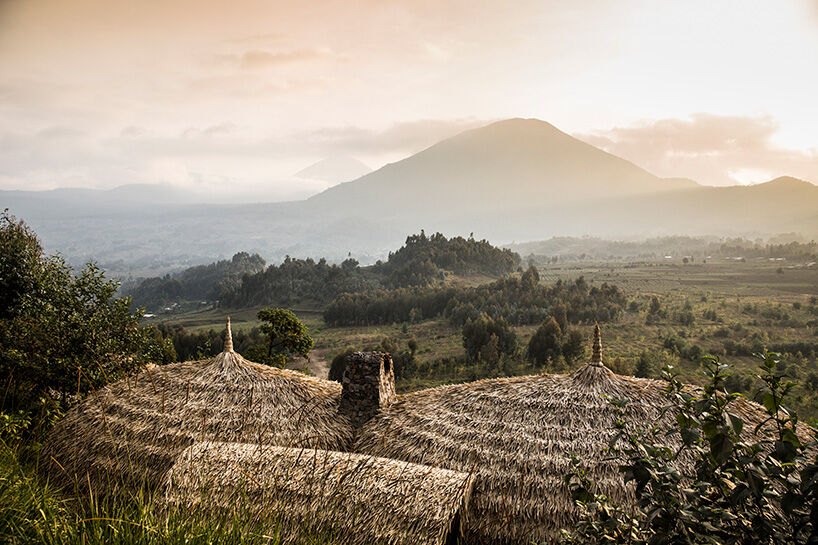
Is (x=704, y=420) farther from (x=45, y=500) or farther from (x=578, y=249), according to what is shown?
(x=578, y=249)

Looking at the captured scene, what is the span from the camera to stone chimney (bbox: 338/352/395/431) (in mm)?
9531

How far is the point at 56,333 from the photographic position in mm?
11492

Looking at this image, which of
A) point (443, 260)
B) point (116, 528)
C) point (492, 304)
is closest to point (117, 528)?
point (116, 528)

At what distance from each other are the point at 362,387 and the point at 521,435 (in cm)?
330

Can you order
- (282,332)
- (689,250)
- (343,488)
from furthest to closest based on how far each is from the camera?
1. (689,250)
2. (282,332)
3. (343,488)

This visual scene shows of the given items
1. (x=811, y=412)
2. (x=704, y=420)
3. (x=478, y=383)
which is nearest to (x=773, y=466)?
(x=704, y=420)

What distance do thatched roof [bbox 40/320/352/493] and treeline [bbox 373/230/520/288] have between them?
66.2 metres

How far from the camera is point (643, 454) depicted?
8.30 feet

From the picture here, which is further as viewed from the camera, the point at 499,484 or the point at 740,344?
the point at 740,344

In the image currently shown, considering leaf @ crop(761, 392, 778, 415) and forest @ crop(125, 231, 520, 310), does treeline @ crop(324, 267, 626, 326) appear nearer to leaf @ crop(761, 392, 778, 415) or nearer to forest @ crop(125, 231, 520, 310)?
forest @ crop(125, 231, 520, 310)

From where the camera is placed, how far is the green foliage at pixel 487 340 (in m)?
38.4

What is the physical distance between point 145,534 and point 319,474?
10.3 feet

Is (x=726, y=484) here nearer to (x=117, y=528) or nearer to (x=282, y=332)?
(x=117, y=528)

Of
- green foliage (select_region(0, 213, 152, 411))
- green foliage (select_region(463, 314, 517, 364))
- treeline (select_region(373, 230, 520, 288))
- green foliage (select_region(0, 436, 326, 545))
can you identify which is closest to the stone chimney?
green foliage (select_region(0, 213, 152, 411))
